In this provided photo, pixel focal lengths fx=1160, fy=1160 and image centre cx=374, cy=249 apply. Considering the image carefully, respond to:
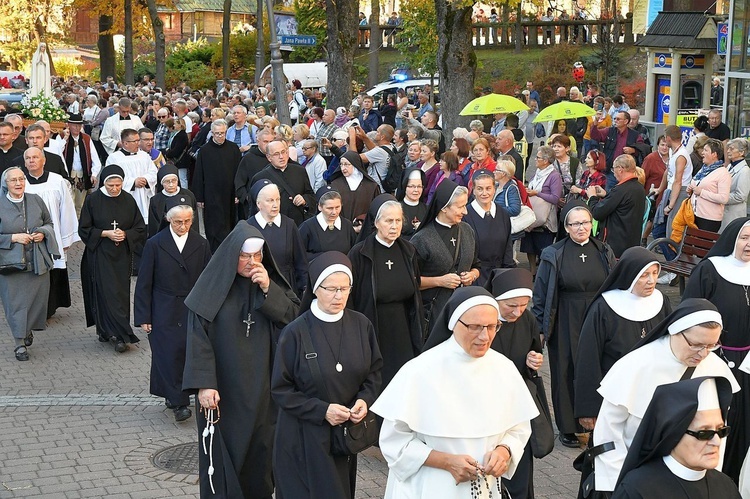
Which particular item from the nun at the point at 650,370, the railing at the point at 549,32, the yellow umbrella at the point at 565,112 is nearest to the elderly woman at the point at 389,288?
the nun at the point at 650,370

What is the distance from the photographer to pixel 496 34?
165ft

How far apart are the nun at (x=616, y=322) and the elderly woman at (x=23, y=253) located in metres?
6.36

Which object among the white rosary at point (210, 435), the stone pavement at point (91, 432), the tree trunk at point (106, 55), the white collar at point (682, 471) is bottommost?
the stone pavement at point (91, 432)

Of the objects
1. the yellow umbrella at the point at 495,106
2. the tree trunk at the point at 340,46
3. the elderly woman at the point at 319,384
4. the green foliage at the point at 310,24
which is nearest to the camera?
the elderly woman at the point at 319,384

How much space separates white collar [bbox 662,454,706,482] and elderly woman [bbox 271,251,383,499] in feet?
7.67

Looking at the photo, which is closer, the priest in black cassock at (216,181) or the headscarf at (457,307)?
the headscarf at (457,307)

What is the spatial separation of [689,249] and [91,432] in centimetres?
708

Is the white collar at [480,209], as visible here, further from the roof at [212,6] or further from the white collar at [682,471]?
the roof at [212,6]

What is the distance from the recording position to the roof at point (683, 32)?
82.4ft

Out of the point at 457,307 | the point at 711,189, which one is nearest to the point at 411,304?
the point at 457,307

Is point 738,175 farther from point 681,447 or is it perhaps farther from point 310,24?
point 310,24

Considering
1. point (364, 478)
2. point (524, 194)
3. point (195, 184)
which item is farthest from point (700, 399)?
point (195, 184)

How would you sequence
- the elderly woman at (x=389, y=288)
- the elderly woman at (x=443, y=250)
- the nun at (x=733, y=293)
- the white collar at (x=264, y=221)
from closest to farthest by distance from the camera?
the nun at (x=733, y=293) → the elderly woman at (x=389, y=288) → the elderly woman at (x=443, y=250) → the white collar at (x=264, y=221)

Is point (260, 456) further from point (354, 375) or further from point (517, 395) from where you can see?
point (517, 395)
